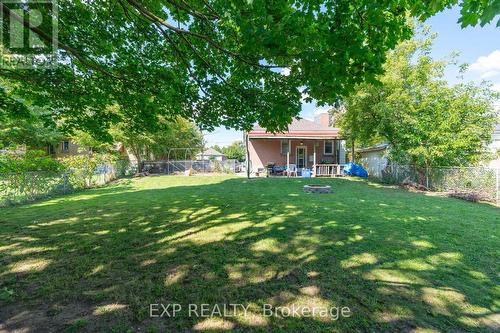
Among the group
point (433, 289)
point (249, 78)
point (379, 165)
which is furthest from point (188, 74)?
point (379, 165)

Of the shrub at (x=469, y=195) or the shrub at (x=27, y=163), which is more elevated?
the shrub at (x=27, y=163)

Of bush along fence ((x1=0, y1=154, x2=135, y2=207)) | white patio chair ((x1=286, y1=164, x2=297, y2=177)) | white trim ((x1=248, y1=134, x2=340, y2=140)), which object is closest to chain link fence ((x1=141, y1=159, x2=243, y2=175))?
white trim ((x1=248, y1=134, x2=340, y2=140))

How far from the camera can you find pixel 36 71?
4984 mm

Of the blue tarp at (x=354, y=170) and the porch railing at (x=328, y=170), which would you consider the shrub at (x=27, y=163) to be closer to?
the porch railing at (x=328, y=170)

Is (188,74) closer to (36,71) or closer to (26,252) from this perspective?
(36,71)

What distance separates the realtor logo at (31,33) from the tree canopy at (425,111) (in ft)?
39.5

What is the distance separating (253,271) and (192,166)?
67.2ft

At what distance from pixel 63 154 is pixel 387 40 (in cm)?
3415

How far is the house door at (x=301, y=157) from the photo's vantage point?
21.1 m

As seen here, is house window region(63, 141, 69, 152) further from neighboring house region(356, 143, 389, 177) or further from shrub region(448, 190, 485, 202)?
shrub region(448, 190, 485, 202)

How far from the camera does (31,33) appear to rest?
4.72 meters

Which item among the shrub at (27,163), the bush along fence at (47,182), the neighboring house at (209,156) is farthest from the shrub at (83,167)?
the neighboring house at (209,156)

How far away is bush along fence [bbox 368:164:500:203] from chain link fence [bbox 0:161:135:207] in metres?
17.5

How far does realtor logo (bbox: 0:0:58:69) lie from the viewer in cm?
450
